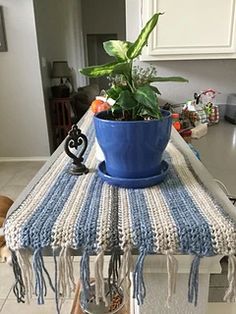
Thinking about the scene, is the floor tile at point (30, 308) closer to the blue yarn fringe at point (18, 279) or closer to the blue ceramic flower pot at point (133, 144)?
the blue yarn fringe at point (18, 279)

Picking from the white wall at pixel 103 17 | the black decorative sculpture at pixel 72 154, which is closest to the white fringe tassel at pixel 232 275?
the black decorative sculpture at pixel 72 154

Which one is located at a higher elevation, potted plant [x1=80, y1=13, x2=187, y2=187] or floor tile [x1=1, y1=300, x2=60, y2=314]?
potted plant [x1=80, y1=13, x2=187, y2=187]

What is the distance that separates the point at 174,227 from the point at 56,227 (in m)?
0.24

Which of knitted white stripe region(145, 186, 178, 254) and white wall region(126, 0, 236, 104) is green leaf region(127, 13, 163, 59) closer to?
knitted white stripe region(145, 186, 178, 254)

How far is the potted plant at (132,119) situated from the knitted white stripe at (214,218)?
0.10 metres

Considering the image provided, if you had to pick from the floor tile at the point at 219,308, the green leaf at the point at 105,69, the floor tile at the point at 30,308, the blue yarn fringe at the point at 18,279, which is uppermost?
the green leaf at the point at 105,69

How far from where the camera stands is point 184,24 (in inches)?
70.4

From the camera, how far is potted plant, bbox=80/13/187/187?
0.72 m

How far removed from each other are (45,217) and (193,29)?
156 cm

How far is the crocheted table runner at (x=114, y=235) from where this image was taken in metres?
0.60

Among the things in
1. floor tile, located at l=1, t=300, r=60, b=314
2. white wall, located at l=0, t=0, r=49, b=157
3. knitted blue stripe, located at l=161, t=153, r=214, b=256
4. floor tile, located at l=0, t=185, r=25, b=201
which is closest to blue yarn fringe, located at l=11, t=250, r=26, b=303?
knitted blue stripe, located at l=161, t=153, r=214, b=256

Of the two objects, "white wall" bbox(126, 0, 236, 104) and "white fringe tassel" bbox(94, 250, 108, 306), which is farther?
"white wall" bbox(126, 0, 236, 104)

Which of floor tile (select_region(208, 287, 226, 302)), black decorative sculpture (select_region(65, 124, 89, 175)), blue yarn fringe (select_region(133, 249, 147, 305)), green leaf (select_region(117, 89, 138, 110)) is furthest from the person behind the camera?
floor tile (select_region(208, 287, 226, 302))

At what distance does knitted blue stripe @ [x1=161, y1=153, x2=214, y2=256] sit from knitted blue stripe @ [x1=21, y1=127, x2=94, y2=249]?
0.84 ft
